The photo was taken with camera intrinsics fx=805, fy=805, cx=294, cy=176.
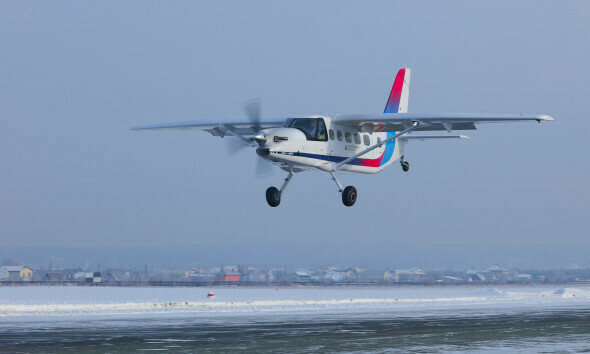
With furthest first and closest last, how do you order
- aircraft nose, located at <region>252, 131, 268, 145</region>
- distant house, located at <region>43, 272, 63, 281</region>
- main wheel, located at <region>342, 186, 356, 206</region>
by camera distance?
distant house, located at <region>43, 272, 63, 281</region>
main wheel, located at <region>342, 186, 356, 206</region>
aircraft nose, located at <region>252, 131, 268, 145</region>

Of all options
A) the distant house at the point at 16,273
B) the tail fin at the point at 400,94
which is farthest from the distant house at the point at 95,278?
the tail fin at the point at 400,94

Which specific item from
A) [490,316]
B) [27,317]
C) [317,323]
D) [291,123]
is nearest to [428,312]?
[490,316]

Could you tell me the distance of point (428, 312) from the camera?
126 ft

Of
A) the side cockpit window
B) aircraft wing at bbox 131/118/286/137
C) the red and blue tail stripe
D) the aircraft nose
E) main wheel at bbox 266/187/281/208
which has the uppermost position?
the red and blue tail stripe

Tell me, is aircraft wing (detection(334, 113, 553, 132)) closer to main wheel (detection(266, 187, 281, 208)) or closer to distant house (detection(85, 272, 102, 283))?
main wheel (detection(266, 187, 281, 208))

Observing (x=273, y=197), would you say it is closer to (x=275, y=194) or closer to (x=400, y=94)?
(x=275, y=194)

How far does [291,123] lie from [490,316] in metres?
12.6

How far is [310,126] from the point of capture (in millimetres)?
31672

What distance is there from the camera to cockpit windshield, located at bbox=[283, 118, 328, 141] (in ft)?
103

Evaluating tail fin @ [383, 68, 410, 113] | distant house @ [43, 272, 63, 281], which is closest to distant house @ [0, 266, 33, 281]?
distant house @ [43, 272, 63, 281]

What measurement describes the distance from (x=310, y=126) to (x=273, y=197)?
334 cm

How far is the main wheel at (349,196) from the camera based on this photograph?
33750 mm

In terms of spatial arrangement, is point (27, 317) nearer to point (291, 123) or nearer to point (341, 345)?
point (291, 123)

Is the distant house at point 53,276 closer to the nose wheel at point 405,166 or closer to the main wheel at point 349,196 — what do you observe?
the nose wheel at point 405,166
